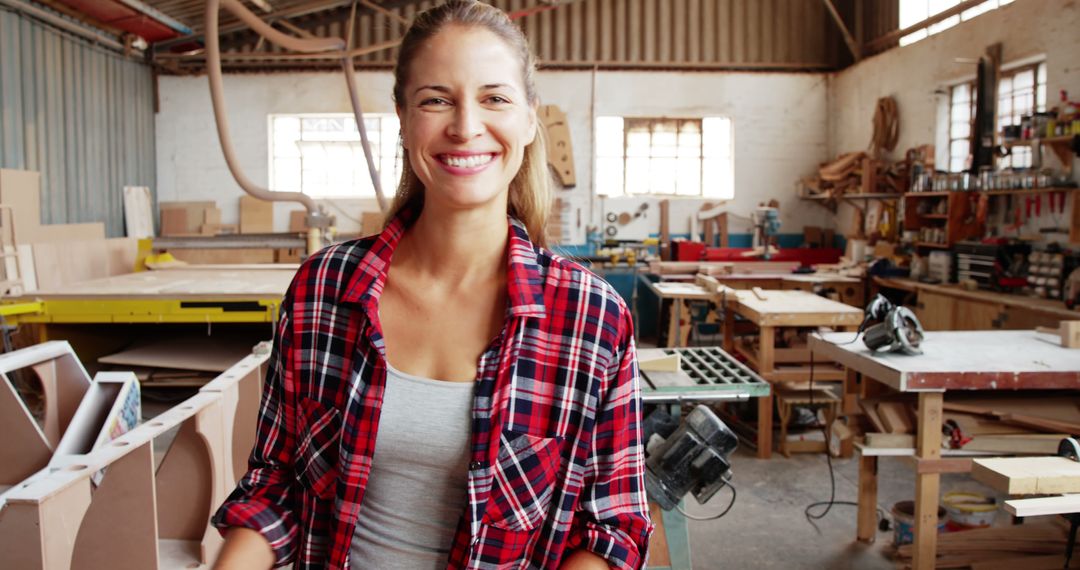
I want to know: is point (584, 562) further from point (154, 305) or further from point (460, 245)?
point (154, 305)

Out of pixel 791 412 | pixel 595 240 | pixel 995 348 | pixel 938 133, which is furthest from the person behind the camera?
pixel 595 240

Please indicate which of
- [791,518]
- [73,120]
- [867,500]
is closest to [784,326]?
[791,518]

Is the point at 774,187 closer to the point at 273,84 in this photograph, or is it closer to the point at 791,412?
the point at 791,412

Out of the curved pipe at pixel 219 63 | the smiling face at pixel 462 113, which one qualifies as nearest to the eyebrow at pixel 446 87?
the smiling face at pixel 462 113

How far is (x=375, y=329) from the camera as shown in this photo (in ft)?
3.61

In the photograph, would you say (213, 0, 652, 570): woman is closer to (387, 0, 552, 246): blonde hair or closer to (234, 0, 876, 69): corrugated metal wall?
(387, 0, 552, 246): blonde hair

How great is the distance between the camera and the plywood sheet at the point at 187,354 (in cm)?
471

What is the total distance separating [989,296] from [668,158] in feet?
13.5

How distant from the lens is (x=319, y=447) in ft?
3.61

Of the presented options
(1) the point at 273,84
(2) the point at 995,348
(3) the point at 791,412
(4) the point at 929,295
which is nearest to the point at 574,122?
(1) the point at 273,84

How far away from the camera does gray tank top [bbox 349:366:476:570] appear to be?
1072 mm

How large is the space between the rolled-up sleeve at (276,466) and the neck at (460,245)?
0.71 ft

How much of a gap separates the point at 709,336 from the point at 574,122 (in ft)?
8.91

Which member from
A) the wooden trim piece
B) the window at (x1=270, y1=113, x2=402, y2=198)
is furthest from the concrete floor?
the window at (x1=270, y1=113, x2=402, y2=198)
